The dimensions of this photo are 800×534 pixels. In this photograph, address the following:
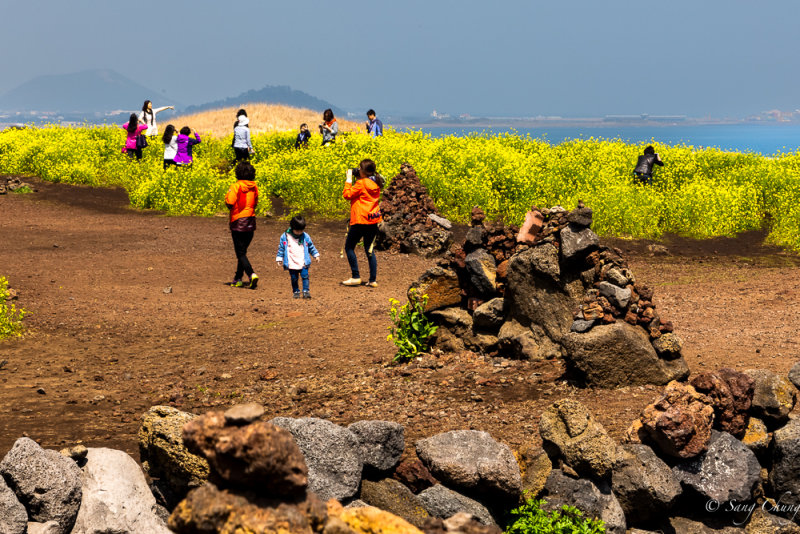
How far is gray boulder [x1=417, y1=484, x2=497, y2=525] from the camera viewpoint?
5711 mm

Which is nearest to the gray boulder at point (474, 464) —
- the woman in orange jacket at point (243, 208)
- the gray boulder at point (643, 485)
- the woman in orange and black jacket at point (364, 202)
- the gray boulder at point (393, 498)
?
the gray boulder at point (393, 498)

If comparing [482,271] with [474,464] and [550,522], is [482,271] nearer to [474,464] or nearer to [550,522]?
[474,464]

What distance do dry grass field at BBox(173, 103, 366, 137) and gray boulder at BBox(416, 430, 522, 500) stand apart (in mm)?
32919

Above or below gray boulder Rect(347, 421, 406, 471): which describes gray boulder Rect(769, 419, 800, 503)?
Answer: below

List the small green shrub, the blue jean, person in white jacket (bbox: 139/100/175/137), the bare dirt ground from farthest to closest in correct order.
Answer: person in white jacket (bbox: 139/100/175/137) < the blue jean < the small green shrub < the bare dirt ground

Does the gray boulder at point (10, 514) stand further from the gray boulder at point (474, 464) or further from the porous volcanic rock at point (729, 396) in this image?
the porous volcanic rock at point (729, 396)

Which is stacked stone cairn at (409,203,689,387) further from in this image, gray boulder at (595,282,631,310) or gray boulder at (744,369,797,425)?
gray boulder at (744,369,797,425)

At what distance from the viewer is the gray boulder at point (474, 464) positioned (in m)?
5.71

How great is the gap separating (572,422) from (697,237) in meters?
13.6

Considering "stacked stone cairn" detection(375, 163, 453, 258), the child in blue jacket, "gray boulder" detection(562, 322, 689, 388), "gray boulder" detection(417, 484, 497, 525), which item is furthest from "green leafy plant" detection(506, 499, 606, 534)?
"stacked stone cairn" detection(375, 163, 453, 258)

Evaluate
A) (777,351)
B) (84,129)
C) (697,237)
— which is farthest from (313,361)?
(84,129)

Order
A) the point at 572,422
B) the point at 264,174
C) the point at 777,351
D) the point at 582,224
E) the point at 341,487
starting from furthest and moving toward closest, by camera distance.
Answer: the point at 264,174 < the point at 777,351 < the point at 582,224 < the point at 572,422 < the point at 341,487

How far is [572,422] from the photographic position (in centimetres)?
602

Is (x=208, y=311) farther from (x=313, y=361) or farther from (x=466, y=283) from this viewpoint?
(x=466, y=283)
